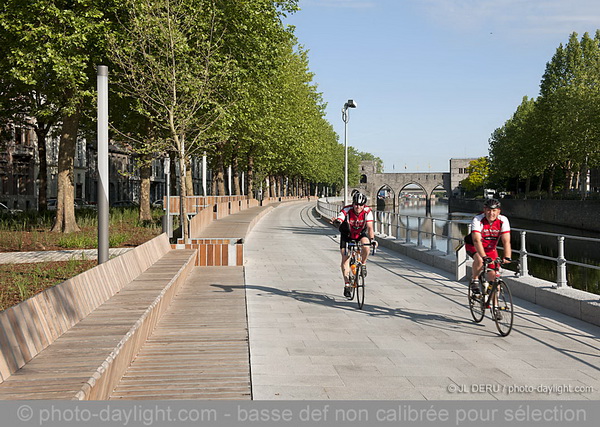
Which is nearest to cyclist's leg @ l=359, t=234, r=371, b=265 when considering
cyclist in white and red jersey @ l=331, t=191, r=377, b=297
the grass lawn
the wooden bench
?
cyclist in white and red jersey @ l=331, t=191, r=377, b=297

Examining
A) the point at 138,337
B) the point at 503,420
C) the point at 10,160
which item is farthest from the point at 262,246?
the point at 10,160

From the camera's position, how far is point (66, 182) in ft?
73.3

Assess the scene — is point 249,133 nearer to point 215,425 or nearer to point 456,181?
point 215,425

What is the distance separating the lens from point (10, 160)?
49.3 m

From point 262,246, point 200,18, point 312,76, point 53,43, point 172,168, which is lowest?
point 262,246

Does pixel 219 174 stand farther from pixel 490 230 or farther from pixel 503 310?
pixel 503 310

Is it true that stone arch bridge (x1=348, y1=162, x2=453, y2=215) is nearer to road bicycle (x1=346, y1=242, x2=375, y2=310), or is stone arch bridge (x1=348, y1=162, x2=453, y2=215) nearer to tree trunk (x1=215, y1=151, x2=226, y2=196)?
tree trunk (x1=215, y1=151, x2=226, y2=196)

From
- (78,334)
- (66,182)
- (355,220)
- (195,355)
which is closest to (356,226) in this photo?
(355,220)

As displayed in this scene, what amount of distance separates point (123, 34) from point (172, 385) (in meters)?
17.9

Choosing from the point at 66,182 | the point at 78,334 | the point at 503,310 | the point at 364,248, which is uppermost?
the point at 66,182

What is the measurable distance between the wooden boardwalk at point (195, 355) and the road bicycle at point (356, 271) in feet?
5.75

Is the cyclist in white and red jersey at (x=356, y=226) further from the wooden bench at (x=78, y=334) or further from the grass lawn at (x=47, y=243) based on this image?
the grass lawn at (x=47, y=243)

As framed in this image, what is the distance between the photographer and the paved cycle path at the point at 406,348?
588 cm

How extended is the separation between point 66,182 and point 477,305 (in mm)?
16589
